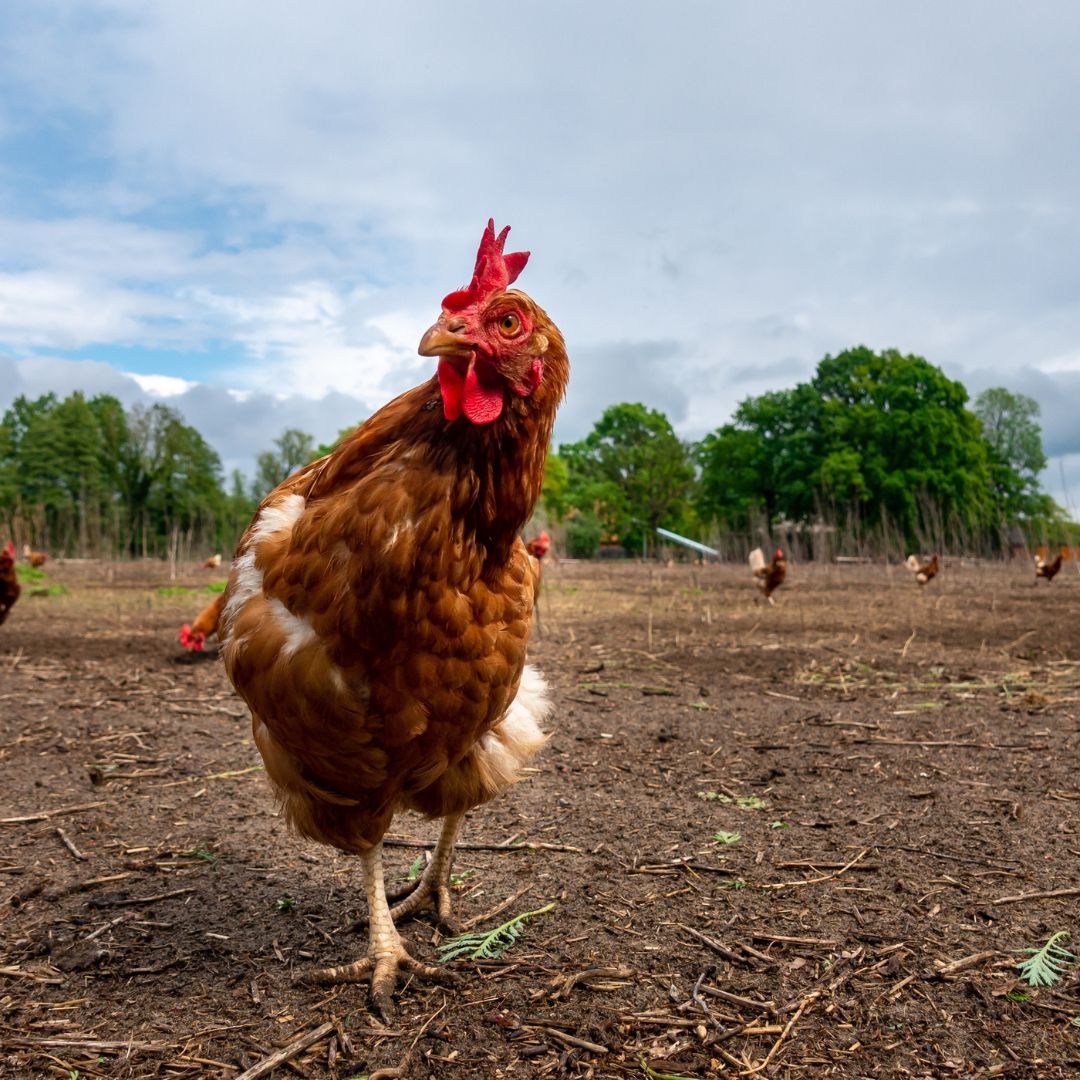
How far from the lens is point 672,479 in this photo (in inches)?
2199

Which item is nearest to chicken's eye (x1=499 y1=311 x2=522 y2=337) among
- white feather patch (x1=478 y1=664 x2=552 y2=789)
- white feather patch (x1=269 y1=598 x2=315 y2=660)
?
white feather patch (x1=269 y1=598 x2=315 y2=660)

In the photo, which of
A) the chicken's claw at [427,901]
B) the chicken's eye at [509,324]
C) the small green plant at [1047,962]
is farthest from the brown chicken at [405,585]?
the small green plant at [1047,962]

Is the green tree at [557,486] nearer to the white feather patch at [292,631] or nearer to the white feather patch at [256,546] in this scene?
the white feather patch at [256,546]

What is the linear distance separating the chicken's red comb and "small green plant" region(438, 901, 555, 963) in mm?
2162

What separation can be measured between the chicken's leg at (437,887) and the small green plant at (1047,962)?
1.97 metres

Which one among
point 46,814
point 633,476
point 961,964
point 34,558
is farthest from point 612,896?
point 633,476

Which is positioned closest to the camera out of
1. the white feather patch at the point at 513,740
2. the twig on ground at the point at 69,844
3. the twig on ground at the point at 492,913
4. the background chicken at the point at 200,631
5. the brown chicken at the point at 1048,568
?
the white feather patch at the point at 513,740

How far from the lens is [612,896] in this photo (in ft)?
10.3

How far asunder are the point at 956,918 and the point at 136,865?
337 cm

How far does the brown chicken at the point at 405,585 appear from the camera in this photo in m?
2.19

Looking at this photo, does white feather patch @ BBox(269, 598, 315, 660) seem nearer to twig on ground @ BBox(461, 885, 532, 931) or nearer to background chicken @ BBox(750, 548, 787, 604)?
twig on ground @ BBox(461, 885, 532, 931)

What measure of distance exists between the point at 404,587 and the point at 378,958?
135 cm

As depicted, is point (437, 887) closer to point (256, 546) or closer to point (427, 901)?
point (427, 901)

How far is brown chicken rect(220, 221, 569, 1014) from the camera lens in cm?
219
